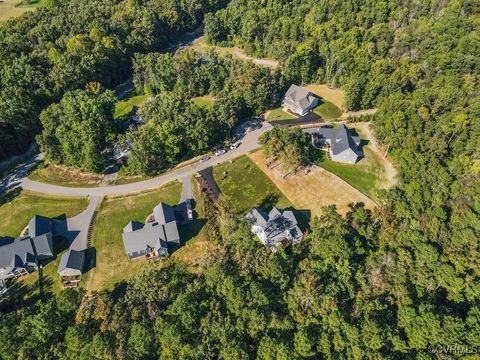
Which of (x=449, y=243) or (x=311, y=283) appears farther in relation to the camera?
(x=449, y=243)

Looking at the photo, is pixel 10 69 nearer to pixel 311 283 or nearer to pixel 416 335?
pixel 311 283

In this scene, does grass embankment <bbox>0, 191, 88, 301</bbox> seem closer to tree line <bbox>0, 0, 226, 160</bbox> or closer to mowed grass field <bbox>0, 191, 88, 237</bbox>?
mowed grass field <bbox>0, 191, 88, 237</bbox>

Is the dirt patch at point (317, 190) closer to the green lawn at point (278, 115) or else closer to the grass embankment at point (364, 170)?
the grass embankment at point (364, 170)

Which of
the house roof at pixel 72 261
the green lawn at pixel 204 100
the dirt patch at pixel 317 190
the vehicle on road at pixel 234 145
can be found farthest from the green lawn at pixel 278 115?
the house roof at pixel 72 261

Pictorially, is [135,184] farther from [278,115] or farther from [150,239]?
[278,115]

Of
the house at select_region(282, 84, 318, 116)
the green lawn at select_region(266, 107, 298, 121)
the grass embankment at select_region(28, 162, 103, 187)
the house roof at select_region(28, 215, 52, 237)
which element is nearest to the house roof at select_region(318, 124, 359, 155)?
the house at select_region(282, 84, 318, 116)

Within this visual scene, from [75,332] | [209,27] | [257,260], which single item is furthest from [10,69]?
[257,260]

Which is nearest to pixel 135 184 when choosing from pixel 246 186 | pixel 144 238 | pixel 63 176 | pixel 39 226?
pixel 144 238
